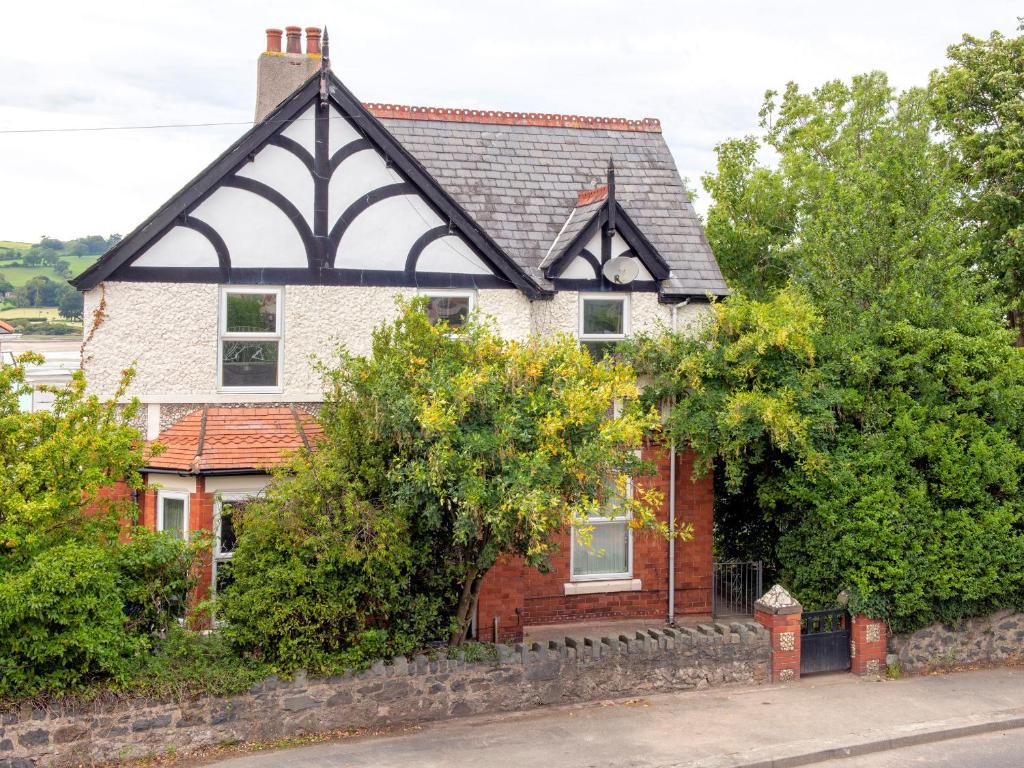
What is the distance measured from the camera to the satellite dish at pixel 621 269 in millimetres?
15969

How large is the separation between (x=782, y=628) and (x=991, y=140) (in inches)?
530

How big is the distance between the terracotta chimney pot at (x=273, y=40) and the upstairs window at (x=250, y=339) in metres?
4.38

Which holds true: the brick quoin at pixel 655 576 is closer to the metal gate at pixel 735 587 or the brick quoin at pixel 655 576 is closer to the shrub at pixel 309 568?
the metal gate at pixel 735 587

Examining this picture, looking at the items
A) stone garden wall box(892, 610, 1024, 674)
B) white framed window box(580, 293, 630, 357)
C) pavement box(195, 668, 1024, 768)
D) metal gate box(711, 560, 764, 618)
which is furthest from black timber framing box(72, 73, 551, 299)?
stone garden wall box(892, 610, 1024, 674)

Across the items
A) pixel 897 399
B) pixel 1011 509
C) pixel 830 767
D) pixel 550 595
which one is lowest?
pixel 830 767

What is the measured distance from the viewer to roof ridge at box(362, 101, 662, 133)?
1783 centimetres

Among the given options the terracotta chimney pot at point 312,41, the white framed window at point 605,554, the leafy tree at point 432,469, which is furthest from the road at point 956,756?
the terracotta chimney pot at point 312,41

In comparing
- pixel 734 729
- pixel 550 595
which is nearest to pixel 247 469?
pixel 550 595

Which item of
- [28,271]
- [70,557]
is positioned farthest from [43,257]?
[70,557]

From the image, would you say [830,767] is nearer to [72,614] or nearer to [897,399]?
[897,399]

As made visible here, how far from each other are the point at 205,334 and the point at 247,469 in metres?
2.35

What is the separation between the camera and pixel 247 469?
13141mm

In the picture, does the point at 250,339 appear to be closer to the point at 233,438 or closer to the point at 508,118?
the point at 233,438

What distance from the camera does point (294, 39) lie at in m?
16.3
